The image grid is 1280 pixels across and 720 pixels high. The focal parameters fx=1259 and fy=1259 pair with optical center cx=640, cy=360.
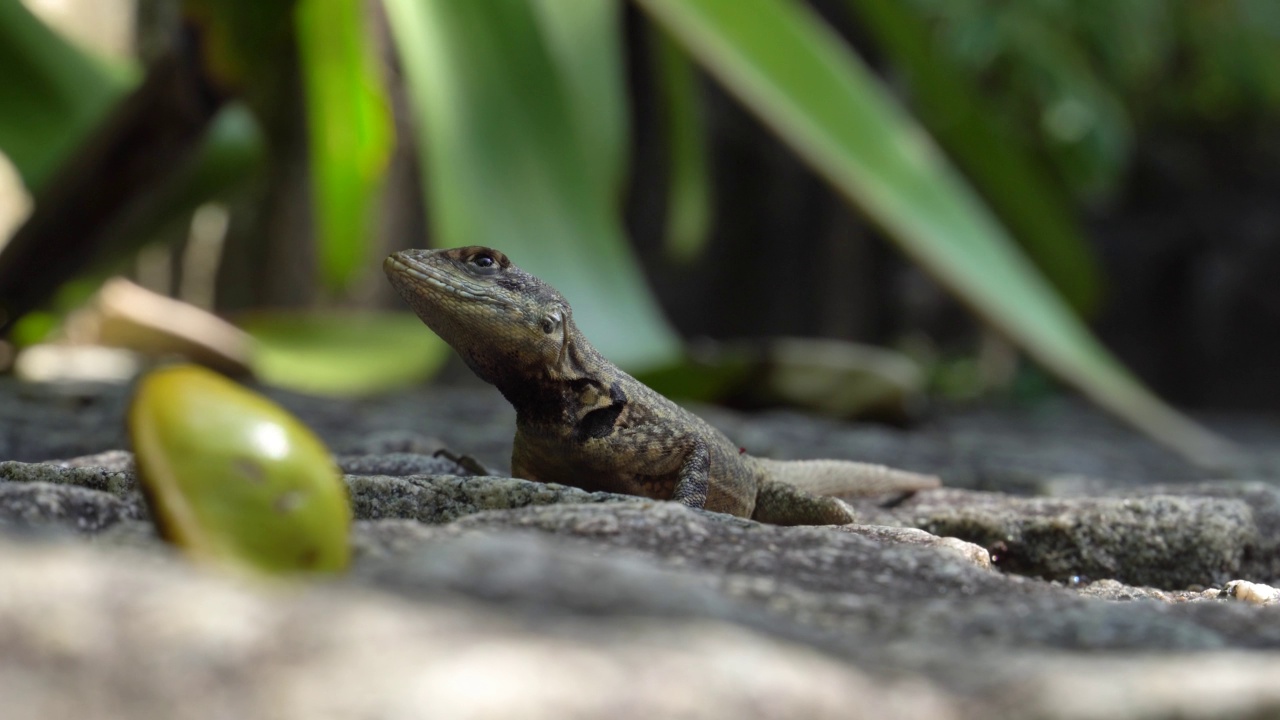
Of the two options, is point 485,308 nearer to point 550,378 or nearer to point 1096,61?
point 550,378

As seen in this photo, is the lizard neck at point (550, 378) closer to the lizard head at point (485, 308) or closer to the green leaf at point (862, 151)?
the lizard head at point (485, 308)

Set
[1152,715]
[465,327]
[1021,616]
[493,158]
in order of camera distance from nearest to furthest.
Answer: [1152,715], [1021,616], [465,327], [493,158]

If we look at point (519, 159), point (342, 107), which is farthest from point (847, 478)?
point (342, 107)

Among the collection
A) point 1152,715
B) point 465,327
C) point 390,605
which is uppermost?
point 465,327

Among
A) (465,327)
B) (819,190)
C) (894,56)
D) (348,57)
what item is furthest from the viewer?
(819,190)

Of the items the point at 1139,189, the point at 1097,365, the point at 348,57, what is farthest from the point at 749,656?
the point at 1139,189

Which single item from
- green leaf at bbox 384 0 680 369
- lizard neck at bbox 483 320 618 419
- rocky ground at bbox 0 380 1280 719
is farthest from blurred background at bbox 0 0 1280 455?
rocky ground at bbox 0 380 1280 719

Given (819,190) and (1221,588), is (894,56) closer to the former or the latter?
(1221,588)

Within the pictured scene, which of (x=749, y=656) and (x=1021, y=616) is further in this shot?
(x=1021, y=616)
